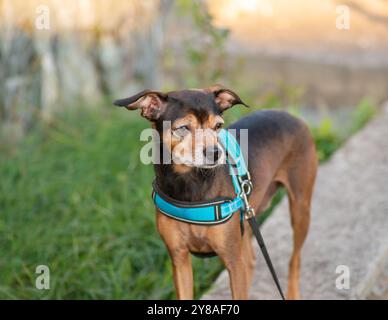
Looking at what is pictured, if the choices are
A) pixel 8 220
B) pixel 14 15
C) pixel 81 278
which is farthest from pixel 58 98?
pixel 81 278

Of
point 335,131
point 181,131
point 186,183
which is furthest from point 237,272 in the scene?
point 335,131

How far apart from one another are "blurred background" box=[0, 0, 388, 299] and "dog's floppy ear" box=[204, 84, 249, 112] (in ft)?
5.30

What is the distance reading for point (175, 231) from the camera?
3.81 m

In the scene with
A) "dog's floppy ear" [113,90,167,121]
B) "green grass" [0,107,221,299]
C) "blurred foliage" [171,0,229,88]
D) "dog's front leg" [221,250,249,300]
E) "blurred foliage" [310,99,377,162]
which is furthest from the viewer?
"blurred foliage" [310,99,377,162]

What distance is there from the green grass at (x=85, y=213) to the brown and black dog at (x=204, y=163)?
3.53 ft

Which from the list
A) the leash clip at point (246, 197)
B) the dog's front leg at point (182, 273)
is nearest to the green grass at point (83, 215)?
the dog's front leg at point (182, 273)

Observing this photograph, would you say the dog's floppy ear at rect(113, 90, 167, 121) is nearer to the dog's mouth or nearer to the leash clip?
the dog's mouth

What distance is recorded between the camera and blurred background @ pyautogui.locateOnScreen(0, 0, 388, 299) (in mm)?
5242

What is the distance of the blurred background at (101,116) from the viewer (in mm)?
5242

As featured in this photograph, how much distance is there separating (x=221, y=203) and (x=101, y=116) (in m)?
3.81

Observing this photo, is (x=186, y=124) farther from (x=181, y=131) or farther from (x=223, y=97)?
(x=223, y=97)

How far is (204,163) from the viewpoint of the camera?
3.54 meters

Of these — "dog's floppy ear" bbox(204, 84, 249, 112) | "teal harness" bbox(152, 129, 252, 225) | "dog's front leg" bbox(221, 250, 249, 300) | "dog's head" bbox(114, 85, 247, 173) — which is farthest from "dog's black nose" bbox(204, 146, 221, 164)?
"dog's front leg" bbox(221, 250, 249, 300)
